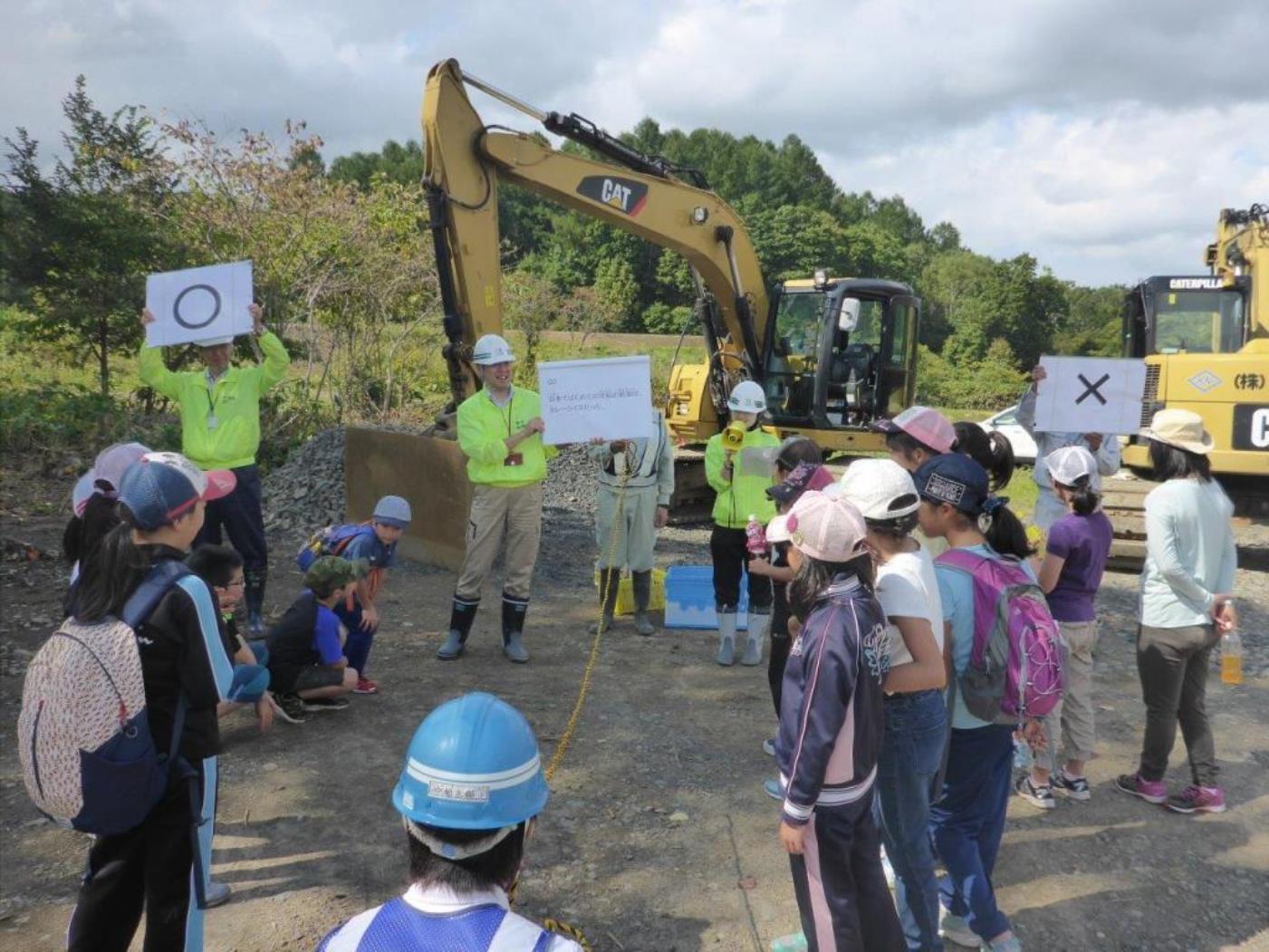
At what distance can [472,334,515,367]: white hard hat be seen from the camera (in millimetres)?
5684

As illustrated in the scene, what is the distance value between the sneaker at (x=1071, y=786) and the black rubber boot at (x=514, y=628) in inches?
124

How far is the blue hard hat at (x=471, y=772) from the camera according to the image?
1.40 meters

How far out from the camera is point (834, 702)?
8.06 ft

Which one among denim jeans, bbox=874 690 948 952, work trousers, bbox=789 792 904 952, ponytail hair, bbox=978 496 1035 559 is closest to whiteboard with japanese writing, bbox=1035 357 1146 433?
ponytail hair, bbox=978 496 1035 559

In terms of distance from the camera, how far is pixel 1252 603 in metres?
8.06

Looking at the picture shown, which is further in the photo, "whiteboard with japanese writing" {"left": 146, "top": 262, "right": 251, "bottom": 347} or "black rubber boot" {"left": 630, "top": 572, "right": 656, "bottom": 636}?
"black rubber boot" {"left": 630, "top": 572, "right": 656, "bottom": 636}

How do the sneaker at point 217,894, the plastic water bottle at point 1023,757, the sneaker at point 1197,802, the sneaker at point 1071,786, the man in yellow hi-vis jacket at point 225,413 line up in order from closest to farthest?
the sneaker at point 217,894
the sneaker at point 1197,802
the sneaker at point 1071,786
the plastic water bottle at point 1023,757
the man in yellow hi-vis jacket at point 225,413

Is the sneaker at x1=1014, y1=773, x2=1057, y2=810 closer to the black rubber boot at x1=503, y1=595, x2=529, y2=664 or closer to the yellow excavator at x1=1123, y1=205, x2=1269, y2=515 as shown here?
the black rubber boot at x1=503, y1=595, x2=529, y2=664

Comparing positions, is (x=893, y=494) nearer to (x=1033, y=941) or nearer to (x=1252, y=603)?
(x=1033, y=941)

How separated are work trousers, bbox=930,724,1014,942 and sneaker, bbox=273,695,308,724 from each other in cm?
323

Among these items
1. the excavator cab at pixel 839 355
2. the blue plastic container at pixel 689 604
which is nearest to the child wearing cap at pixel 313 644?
the blue plastic container at pixel 689 604

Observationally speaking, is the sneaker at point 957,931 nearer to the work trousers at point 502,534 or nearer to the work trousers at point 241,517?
the work trousers at point 502,534

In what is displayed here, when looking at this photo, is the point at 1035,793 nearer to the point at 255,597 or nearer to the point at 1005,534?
the point at 1005,534

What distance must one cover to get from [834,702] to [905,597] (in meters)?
0.43
